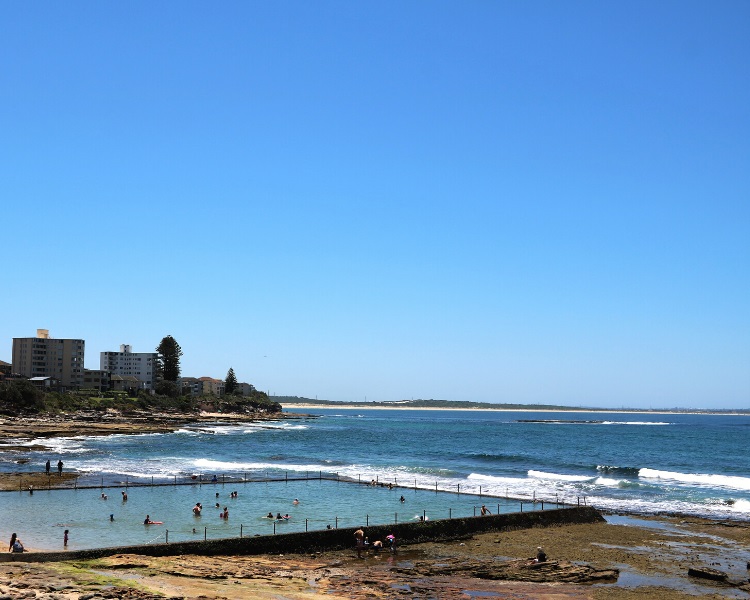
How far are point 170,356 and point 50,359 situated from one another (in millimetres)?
29367

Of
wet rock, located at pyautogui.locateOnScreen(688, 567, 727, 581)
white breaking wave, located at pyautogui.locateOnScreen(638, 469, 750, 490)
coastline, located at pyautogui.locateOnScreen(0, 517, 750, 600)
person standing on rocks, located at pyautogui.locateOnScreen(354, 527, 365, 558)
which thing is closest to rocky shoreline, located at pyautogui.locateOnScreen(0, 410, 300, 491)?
person standing on rocks, located at pyautogui.locateOnScreen(354, 527, 365, 558)

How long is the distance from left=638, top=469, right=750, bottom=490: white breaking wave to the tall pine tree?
461 ft

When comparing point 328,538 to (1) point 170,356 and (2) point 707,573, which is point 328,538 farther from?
(1) point 170,356

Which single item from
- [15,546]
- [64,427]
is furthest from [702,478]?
[64,427]

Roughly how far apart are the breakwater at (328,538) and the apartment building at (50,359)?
152097mm

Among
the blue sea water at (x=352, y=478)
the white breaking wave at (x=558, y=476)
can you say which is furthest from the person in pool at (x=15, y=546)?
the white breaking wave at (x=558, y=476)

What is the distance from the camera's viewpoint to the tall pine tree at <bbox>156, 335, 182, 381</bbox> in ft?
625

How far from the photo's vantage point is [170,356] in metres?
191

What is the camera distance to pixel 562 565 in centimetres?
2983

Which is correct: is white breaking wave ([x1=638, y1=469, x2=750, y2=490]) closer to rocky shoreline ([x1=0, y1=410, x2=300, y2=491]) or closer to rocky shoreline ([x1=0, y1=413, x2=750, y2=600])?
rocky shoreline ([x1=0, y1=413, x2=750, y2=600])

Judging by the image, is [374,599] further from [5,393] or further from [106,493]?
[5,393]

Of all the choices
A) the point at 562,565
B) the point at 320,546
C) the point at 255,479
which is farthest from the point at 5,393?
the point at 562,565

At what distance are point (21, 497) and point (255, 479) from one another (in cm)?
1748

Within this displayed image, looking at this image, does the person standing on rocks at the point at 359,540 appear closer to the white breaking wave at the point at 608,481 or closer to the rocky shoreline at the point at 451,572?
the rocky shoreline at the point at 451,572
